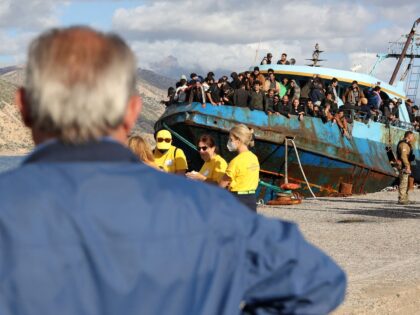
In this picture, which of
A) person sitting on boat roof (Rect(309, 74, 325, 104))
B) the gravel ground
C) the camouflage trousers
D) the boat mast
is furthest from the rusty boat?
the boat mast

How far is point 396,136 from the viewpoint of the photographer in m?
27.5

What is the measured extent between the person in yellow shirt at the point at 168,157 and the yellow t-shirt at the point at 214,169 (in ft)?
0.84

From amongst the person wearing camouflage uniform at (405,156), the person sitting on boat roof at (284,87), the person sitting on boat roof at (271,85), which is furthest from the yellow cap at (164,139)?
the person sitting on boat roof at (284,87)

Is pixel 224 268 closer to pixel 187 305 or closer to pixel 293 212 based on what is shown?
pixel 187 305

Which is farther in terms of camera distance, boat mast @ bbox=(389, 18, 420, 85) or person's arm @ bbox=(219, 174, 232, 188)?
boat mast @ bbox=(389, 18, 420, 85)

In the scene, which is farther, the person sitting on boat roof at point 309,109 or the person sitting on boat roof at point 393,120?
the person sitting on boat roof at point 393,120

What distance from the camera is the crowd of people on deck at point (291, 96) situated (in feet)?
72.0

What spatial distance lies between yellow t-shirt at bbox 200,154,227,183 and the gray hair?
7.10 m

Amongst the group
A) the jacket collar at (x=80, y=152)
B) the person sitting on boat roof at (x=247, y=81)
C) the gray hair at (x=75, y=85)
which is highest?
the gray hair at (x=75, y=85)

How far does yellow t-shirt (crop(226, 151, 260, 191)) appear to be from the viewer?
8438 millimetres

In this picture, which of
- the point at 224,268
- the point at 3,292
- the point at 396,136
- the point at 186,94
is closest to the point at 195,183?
the point at 224,268

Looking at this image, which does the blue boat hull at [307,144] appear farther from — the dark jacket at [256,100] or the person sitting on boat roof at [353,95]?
the person sitting on boat roof at [353,95]

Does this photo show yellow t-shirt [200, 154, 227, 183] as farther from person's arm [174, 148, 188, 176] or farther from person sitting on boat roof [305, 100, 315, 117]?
person sitting on boat roof [305, 100, 315, 117]

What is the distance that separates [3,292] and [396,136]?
86.5 ft
